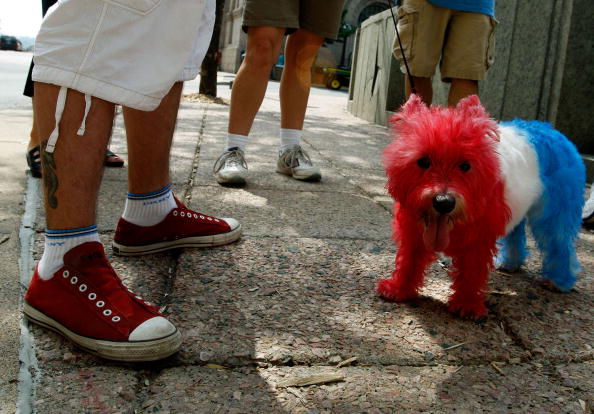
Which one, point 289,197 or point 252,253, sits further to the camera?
point 289,197

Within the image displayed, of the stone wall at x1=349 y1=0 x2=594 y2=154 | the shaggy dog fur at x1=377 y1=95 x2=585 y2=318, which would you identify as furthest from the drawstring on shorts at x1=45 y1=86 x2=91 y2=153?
the stone wall at x1=349 y1=0 x2=594 y2=154

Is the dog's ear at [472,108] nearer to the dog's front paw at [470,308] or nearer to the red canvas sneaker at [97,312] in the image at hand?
the dog's front paw at [470,308]

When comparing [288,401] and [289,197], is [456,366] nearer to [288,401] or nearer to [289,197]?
[288,401]

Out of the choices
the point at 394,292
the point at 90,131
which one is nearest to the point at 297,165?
the point at 394,292

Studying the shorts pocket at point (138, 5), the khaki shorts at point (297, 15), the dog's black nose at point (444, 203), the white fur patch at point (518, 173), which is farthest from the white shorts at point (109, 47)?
the khaki shorts at point (297, 15)

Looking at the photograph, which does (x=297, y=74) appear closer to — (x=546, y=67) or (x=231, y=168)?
(x=231, y=168)

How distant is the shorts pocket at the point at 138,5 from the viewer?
157 cm

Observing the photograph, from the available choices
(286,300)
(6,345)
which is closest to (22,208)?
(6,345)

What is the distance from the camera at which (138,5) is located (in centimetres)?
158

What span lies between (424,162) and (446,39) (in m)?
2.20

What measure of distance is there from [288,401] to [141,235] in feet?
3.62

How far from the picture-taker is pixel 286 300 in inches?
78.1

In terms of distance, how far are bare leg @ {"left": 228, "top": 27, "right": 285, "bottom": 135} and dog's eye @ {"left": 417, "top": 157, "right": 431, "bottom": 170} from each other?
1986mm

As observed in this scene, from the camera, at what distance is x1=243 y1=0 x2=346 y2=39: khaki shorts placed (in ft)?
11.1
